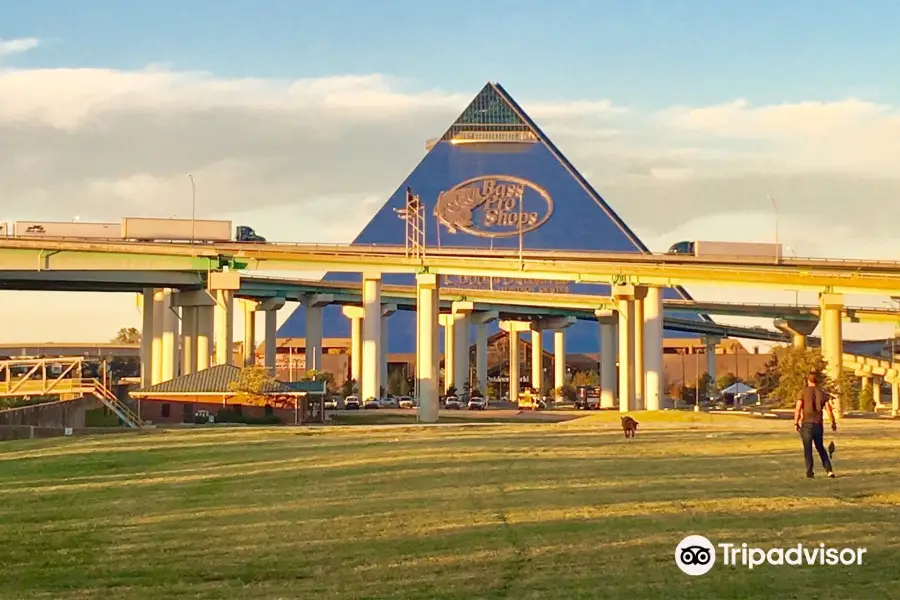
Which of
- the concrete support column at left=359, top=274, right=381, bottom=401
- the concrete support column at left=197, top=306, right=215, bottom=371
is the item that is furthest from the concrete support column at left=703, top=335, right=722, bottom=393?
the concrete support column at left=197, top=306, right=215, bottom=371

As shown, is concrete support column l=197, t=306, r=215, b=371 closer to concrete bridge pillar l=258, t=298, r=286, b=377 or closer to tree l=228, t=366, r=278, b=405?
concrete bridge pillar l=258, t=298, r=286, b=377

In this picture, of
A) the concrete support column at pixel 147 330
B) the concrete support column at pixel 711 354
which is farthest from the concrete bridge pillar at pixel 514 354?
the concrete support column at pixel 147 330

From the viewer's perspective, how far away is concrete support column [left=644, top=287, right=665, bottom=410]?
76500 mm

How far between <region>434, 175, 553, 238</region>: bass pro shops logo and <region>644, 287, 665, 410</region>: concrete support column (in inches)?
4182

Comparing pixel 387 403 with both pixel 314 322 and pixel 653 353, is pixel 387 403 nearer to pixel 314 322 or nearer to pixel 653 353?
pixel 653 353

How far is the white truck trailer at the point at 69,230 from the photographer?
4412 inches

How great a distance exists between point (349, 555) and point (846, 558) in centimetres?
450

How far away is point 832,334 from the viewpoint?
256 ft

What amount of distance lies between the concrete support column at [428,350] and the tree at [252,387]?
320 inches

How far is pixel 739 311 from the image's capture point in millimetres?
131000

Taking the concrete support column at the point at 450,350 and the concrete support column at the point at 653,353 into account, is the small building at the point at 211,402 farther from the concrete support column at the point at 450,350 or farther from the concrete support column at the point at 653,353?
the concrete support column at the point at 450,350

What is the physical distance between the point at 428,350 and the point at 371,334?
21028 mm

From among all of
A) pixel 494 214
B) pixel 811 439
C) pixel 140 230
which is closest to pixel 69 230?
pixel 140 230

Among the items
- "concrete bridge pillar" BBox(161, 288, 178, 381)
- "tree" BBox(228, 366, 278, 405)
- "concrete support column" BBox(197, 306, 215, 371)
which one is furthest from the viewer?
"concrete bridge pillar" BBox(161, 288, 178, 381)
